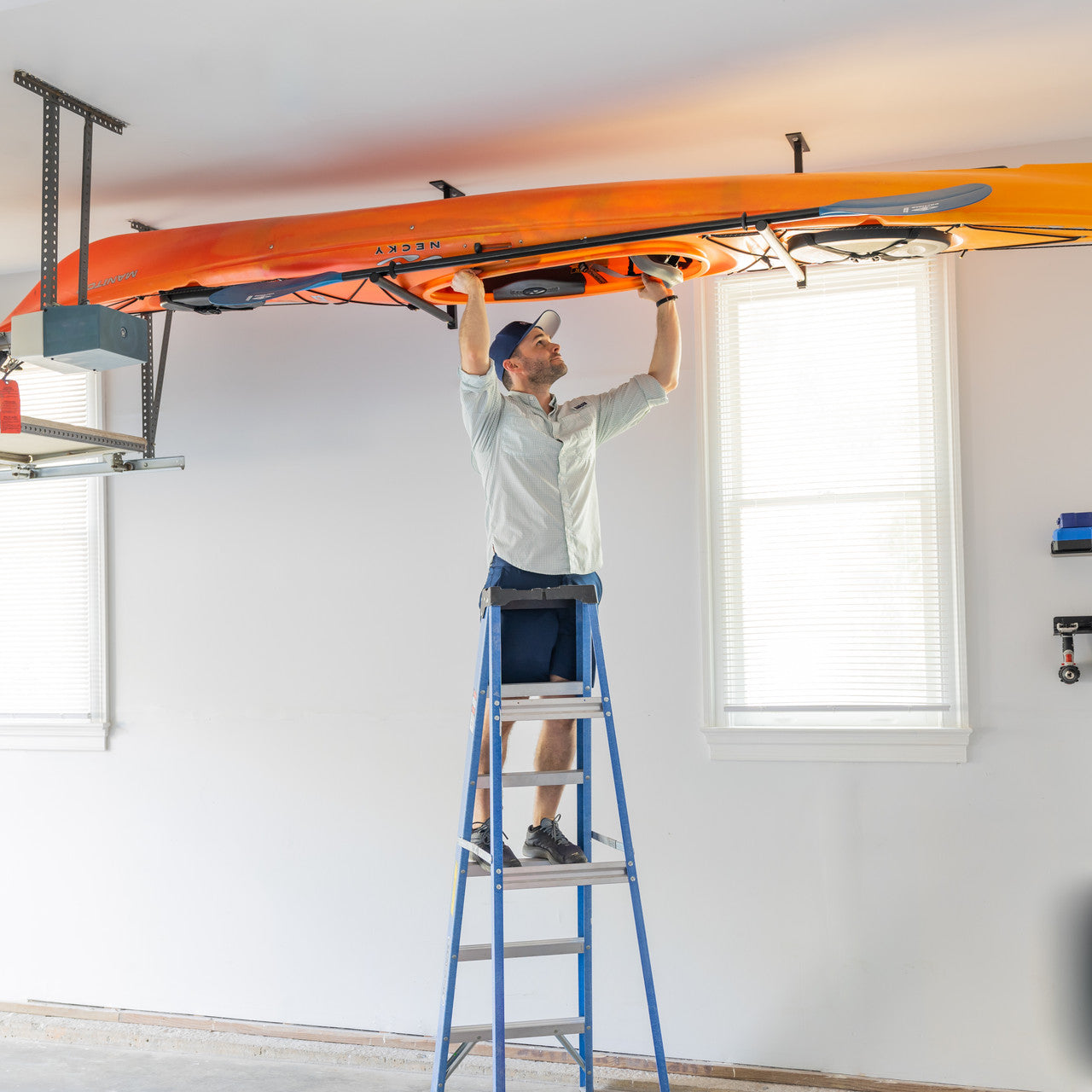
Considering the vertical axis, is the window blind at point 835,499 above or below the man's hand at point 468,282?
below

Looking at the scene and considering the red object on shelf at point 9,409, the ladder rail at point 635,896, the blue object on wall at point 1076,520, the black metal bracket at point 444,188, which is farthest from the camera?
the black metal bracket at point 444,188

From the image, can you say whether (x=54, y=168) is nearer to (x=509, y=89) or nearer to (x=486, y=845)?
(x=509, y=89)

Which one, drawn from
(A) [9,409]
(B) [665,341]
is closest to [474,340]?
(B) [665,341]

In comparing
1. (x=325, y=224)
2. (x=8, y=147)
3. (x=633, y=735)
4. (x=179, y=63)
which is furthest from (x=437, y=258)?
(x=633, y=735)

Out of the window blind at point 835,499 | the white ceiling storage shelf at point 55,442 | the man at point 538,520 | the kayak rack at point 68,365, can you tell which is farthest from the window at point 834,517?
the white ceiling storage shelf at point 55,442

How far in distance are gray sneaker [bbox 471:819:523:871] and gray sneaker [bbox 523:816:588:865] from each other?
0.17 ft

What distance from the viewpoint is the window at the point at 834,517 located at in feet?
10.7

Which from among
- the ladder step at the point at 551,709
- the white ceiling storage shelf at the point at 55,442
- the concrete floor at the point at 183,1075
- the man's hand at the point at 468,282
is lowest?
the concrete floor at the point at 183,1075

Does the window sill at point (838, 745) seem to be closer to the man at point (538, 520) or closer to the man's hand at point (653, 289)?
the man at point (538, 520)

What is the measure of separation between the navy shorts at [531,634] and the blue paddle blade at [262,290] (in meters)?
0.95

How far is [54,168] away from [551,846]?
85.5 inches

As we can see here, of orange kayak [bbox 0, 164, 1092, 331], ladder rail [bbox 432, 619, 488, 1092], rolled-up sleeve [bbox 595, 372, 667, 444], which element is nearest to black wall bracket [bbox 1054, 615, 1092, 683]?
orange kayak [bbox 0, 164, 1092, 331]

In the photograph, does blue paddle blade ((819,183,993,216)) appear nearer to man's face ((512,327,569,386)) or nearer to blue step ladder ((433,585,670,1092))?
man's face ((512,327,569,386))

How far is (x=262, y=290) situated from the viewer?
306cm
